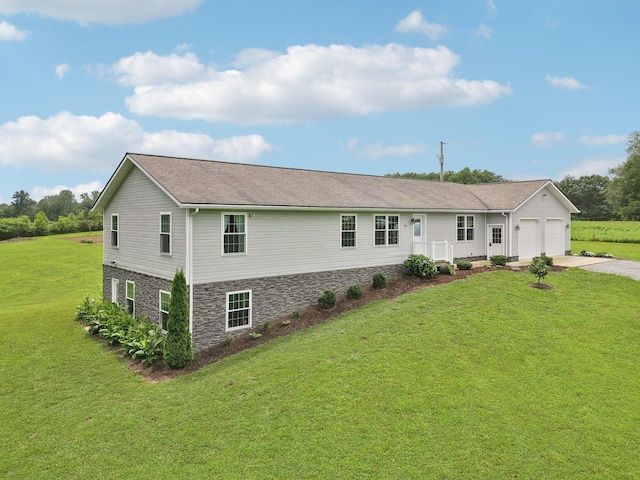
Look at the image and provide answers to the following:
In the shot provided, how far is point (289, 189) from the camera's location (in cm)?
1753

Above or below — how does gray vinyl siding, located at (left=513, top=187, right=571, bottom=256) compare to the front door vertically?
above

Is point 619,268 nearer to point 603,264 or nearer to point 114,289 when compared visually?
point 603,264

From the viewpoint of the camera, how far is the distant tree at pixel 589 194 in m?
82.7

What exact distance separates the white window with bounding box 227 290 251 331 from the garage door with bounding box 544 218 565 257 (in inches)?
807

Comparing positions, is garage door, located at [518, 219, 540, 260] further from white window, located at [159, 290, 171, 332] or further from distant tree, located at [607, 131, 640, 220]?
distant tree, located at [607, 131, 640, 220]

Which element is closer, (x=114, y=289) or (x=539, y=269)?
(x=539, y=269)

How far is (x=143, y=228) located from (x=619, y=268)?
986 inches

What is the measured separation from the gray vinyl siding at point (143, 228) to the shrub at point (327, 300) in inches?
227

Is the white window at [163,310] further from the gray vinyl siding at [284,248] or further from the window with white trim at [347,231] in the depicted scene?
the window with white trim at [347,231]

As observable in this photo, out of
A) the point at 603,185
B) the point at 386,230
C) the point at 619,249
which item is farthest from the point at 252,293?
the point at 603,185

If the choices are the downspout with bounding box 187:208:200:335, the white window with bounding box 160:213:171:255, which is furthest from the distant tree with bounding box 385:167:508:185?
the downspout with bounding box 187:208:200:335

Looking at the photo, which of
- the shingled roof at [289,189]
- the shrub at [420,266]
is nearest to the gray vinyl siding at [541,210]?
the shingled roof at [289,189]

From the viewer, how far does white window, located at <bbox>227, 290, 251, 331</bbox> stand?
14648 millimetres

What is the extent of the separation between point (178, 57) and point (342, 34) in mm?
8379
